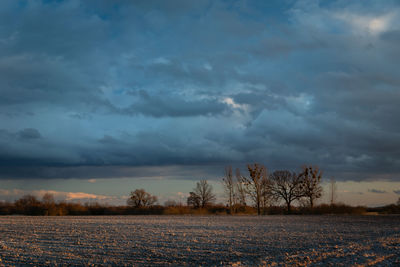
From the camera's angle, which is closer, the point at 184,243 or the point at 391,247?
the point at 391,247

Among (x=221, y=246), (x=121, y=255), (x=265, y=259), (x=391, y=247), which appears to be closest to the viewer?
(x=265, y=259)

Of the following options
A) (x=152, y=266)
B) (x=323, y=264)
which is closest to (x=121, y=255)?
(x=152, y=266)

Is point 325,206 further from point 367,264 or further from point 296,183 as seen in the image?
point 367,264

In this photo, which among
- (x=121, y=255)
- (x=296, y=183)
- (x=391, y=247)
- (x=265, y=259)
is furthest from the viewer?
(x=296, y=183)

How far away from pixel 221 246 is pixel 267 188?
194ft

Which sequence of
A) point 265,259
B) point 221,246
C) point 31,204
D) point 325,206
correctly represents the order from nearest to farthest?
point 265,259
point 221,246
point 325,206
point 31,204

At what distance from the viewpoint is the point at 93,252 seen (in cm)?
1808

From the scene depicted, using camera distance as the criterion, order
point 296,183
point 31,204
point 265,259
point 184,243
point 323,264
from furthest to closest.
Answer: point 31,204, point 296,183, point 184,243, point 265,259, point 323,264

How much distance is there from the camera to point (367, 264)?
45.3 ft

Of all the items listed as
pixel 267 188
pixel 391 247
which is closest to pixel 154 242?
pixel 391 247

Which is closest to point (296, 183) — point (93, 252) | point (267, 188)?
point (267, 188)

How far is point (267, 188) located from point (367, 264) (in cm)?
6411

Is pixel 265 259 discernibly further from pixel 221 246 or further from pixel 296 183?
pixel 296 183

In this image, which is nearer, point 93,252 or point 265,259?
point 265,259
